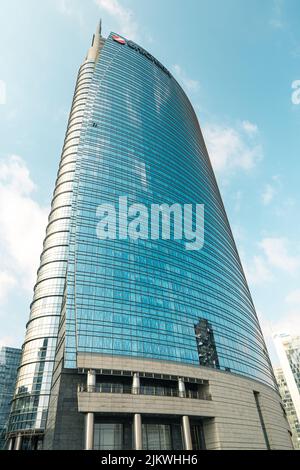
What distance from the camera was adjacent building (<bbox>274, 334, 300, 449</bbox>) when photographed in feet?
470

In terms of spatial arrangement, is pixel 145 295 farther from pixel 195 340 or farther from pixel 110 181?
pixel 110 181

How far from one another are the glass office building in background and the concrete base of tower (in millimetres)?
221

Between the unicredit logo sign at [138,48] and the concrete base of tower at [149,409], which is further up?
the unicredit logo sign at [138,48]

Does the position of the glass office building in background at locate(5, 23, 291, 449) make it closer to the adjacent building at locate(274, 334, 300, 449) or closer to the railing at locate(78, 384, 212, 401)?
the railing at locate(78, 384, 212, 401)

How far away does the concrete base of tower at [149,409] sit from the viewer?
50.1 metres

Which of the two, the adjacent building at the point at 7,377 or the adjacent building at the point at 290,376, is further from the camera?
the adjacent building at the point at 7,377

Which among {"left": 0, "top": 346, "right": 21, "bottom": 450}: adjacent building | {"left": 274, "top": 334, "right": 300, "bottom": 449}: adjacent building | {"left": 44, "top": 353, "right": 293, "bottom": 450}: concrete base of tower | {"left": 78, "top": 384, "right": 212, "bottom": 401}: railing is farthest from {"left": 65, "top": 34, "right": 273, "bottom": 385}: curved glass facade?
{"left": 0, "top": 346, "right": 21, "bottom": 450}: adjacent building

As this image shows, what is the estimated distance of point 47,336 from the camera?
75000 millimetres

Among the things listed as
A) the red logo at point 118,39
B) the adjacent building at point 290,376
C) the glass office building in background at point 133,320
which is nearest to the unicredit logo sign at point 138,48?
the red logo at point 118,39

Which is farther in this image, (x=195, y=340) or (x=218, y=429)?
(x=195, y=340)

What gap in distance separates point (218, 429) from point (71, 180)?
75797 mm

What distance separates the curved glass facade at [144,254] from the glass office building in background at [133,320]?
345 millimetres

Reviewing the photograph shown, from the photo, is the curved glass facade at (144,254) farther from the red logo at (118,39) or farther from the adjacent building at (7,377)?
the adjacent building at (7,377)

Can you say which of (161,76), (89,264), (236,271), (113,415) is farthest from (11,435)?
(161,76)
